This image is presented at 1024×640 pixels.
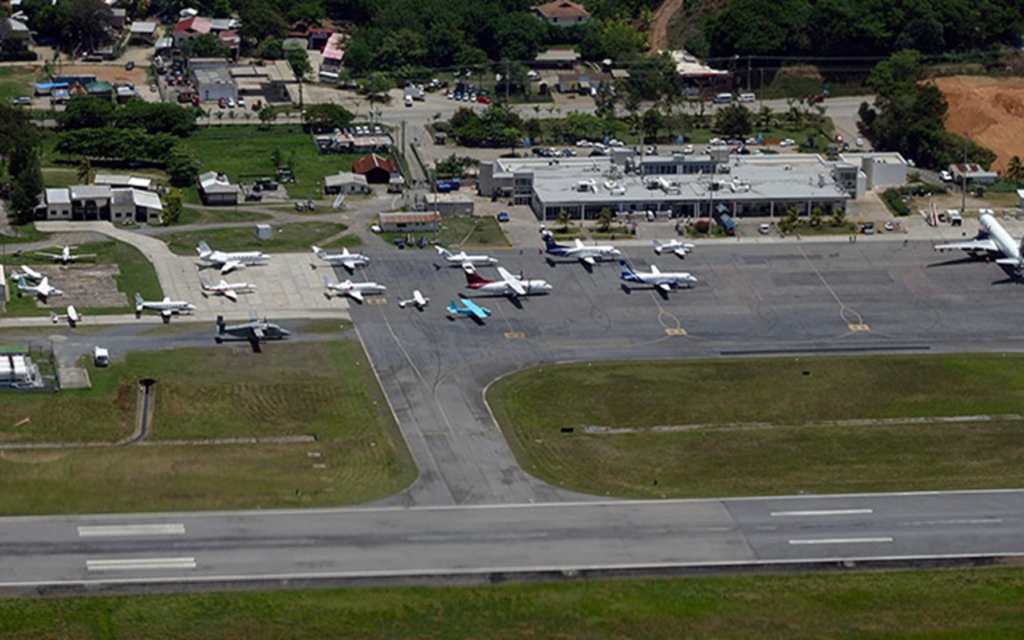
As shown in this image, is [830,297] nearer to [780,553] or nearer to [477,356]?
[477,356]

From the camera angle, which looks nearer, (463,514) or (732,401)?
(463,514)

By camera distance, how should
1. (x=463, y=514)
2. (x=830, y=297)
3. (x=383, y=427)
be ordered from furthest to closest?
1. (x=830, y=297)
2. (x=383, y=427)
3. (x=463, y=514)

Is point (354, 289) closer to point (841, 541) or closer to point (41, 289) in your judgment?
point (41, 289)

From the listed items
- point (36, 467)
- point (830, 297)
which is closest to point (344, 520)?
point (36, 467)

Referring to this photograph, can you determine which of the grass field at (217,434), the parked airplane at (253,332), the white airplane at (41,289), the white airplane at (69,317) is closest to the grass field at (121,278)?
the white airplane at (41,289)

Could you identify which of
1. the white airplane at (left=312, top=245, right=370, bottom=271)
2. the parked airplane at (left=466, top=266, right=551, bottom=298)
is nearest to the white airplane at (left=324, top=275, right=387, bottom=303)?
the white airplane at (left=312, top=245, right=370, bottom=271)
